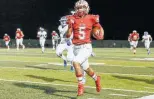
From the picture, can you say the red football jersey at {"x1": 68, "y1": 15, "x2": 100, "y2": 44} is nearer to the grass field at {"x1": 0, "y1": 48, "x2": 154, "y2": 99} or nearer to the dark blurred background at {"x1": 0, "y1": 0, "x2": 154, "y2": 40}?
the grass field at {"x1": 0, "y1": 48, "x2": 154, "y2": 99}

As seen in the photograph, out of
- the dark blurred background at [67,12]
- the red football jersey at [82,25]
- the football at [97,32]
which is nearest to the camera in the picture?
the football at [97,32]

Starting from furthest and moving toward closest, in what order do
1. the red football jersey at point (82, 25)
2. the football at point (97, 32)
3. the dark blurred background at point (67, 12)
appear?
the dark blurred background at point (67, 12) → the red football jersey at point (82, 25) → the football at point (97, 32)

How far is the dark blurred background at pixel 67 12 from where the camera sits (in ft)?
135

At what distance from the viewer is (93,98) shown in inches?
323

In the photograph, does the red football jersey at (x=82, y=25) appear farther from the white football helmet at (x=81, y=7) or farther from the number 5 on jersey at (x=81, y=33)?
the white football helmet at (x=81, y=7)

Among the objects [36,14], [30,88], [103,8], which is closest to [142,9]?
[103,8]

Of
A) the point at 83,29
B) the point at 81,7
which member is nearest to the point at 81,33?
the point at 83,29

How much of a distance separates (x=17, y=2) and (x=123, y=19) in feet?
39.2

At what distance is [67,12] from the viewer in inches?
1703

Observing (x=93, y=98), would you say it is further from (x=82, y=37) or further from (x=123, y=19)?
(x=123, y=19)

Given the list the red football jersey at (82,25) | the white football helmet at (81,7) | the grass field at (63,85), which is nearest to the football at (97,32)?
the red football jersey at (82,25)

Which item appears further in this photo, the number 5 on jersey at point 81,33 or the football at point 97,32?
the number 5 on jersey at point 81,33

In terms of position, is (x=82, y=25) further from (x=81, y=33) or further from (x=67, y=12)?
(x=67, y=12)

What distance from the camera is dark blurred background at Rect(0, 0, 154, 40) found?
41125 millimetres
